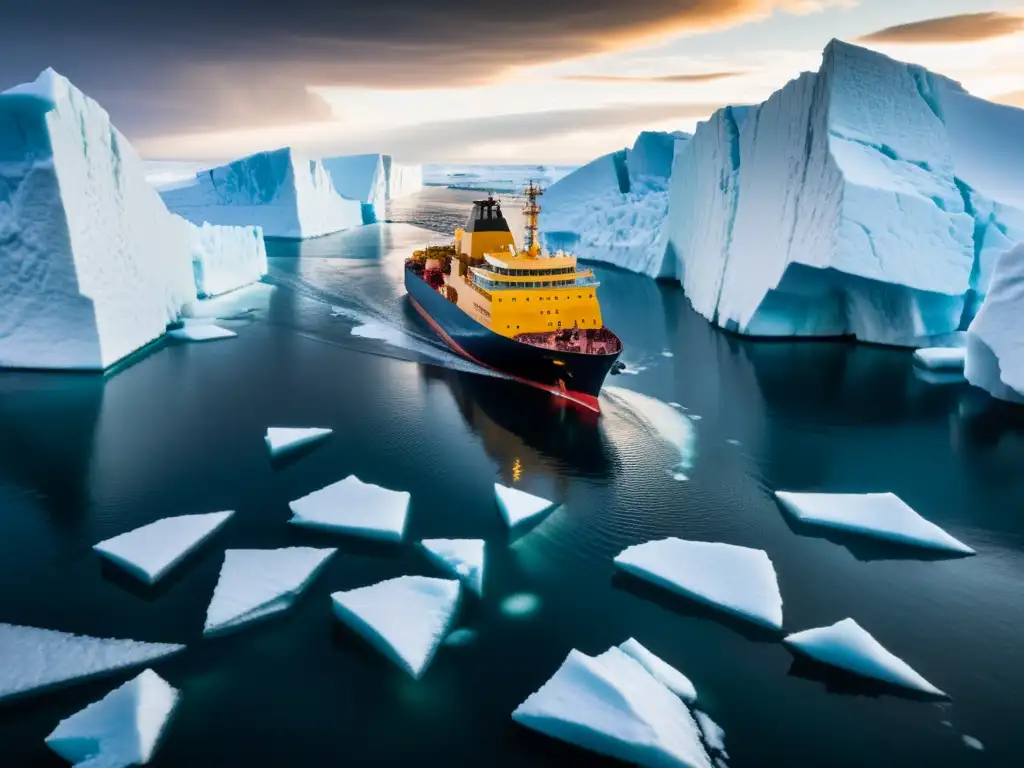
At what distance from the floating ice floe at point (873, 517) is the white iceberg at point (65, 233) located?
49.2 feet

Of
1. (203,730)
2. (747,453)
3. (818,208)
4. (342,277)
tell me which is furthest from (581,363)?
(342,277)

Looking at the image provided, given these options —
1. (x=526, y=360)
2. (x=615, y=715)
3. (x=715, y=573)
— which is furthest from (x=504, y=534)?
(x=526, y=360)

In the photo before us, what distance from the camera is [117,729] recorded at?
18.9 ft

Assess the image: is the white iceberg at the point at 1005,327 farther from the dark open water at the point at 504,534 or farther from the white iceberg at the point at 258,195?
the white iceberg at the point at 258,195

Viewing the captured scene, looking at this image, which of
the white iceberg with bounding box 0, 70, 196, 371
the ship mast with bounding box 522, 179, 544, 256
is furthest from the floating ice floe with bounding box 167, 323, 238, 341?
the ship mast with bounding box 522, 179, 544, 256

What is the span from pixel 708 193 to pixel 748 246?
451 centimetres

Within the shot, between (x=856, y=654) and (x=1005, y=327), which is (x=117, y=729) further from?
(x=1005, y=327)

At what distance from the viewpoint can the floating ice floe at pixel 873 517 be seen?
9078mm

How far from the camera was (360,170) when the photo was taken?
54.2m

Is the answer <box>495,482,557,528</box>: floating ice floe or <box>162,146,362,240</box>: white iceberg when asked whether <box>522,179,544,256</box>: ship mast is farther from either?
<box>162,146,362,240</box>: white iceberg

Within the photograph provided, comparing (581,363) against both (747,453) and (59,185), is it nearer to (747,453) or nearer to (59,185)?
(747,453)

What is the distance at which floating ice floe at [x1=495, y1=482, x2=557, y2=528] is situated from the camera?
9.43m

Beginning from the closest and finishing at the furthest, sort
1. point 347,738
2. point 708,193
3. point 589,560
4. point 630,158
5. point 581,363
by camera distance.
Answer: point 347,738 < point 589,560 < point 581,363 < point 708,193 < point 630,158

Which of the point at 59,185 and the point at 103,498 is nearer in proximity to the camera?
the point at 103,498
